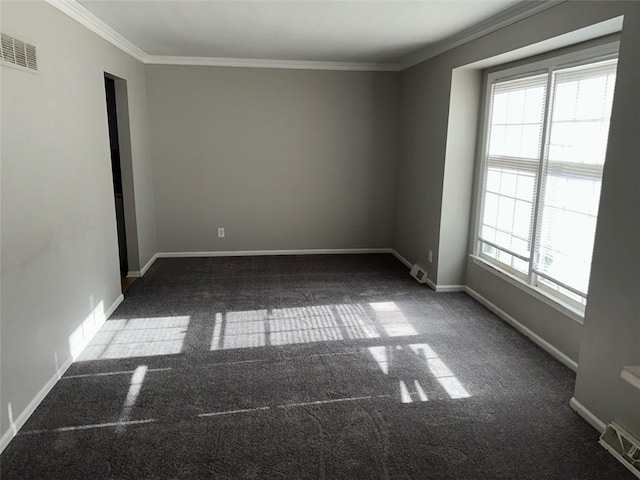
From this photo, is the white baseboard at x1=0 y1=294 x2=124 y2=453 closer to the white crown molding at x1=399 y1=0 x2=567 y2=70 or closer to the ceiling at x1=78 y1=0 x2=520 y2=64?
the ceiling at x1=78 y1=0 x2=520 y2=64

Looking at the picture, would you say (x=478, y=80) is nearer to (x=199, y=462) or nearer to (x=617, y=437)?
(x=617, y=437)

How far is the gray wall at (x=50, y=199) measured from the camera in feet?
7.86

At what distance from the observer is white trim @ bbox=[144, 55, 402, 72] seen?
5402mm

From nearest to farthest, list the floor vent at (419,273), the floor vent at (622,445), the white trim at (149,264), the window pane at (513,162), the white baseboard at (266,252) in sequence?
the floor vent at (622,445)
the window pane at (513,162)
the floor vent at (419,273)
the white trim at (149,264)
the white baseboard at (266,252)

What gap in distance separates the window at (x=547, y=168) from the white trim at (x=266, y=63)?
185 cm

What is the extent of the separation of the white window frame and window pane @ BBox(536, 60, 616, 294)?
60mm

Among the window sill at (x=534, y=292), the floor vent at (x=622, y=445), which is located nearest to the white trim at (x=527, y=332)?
the window sill at (x=534, y=292)

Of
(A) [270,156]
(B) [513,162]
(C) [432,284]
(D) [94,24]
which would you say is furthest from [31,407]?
(A) [270,156]

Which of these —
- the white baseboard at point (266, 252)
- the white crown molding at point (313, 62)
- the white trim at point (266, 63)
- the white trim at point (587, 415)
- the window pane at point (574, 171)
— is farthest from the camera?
the white baseboard at point (266, 252)

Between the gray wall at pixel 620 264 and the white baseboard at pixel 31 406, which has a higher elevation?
the gray wall at pixel 620 264

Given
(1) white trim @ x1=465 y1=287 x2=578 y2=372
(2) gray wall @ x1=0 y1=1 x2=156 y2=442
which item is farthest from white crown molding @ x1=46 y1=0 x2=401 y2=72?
(1) white trim @ x1=465 y1=287 x2=578 y2=372

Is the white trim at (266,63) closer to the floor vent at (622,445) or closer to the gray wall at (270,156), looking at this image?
the gray wall at (270,156)

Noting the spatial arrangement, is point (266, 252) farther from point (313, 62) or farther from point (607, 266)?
point (607, 266)

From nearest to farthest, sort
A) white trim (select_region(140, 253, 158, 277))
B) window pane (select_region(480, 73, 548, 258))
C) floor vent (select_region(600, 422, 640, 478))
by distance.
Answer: floor vent (select_region(600, 422, 640, 478)) < window pane (select_region(480, 73, 548, 258)) < white trim (select_region(140, 253, 158, 277))
